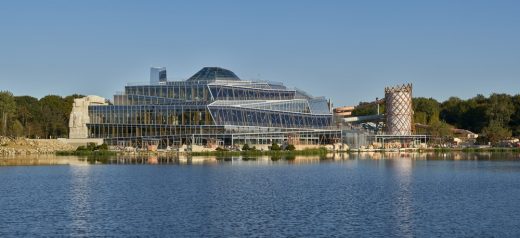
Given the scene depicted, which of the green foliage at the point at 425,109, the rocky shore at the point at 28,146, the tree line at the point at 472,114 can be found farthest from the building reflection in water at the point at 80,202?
the green foliage at the point at 425,109

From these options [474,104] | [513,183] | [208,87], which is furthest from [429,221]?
[474,104]

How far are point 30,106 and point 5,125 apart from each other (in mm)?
26756

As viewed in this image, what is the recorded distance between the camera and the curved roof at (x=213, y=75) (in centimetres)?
13200

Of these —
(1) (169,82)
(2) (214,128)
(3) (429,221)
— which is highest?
(1) (169,82)

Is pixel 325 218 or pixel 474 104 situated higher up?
pixel 474 104

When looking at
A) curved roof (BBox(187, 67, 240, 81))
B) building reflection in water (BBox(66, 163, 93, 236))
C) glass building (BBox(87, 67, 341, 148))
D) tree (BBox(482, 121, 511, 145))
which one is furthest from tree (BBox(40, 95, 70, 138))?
tree (BBox(482, 121, 511, 145))

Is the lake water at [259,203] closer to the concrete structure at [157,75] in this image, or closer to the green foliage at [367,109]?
the concrete structure at [157,75]

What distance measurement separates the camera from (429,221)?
37750 mm

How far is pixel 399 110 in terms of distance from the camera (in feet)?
487

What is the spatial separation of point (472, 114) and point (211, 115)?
235ft

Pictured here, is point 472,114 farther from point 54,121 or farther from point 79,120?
point 54,121

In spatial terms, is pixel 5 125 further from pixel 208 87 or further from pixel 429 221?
pixel 429 221

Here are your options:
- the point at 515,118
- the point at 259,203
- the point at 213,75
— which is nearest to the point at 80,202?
the point at 259,203

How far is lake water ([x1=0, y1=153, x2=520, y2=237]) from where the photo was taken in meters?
35.2
